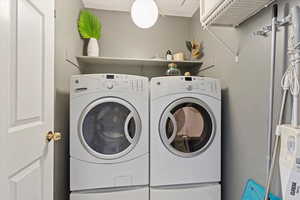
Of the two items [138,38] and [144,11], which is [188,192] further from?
[138,38]

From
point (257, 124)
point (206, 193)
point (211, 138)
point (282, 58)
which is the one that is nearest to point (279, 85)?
point (282, 58)

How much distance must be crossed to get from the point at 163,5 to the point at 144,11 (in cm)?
84

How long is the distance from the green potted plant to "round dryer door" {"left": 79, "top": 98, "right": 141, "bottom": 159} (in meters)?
0.95

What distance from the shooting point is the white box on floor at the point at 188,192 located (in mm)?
1607

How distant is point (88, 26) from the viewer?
7.33ft

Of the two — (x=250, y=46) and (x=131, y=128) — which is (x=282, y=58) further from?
(x=131, y=128)

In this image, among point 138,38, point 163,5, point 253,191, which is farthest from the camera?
point 138,38

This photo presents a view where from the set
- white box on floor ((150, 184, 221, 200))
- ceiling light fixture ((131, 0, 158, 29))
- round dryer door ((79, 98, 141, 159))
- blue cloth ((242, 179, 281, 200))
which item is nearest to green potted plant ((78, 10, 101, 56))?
ceiling light fixture ((131, 0, 158, 29))

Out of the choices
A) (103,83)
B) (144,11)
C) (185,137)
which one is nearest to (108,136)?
(103,83)

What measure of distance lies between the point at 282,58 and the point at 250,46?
1.18ft

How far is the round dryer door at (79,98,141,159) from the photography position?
1550 millimetres

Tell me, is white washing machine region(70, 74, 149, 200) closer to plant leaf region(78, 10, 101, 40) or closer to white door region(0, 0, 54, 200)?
white door region(0, 0, 54, 200)

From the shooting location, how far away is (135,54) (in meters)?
2.63

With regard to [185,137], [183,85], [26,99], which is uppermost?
[183,85]
